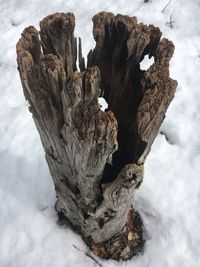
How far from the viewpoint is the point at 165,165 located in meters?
3.12

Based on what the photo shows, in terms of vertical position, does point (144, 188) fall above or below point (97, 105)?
below

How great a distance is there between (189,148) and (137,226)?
79 centimetres

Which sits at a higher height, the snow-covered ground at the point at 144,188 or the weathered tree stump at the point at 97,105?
the weathered tree stump at the point at 97,105

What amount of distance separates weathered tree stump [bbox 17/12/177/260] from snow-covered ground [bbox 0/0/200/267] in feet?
0.96

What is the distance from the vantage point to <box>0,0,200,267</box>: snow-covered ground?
2.76 m

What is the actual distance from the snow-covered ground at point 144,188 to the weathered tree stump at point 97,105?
29 centimetres

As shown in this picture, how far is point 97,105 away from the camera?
181 centimetres

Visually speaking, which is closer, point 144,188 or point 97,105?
point 97,105

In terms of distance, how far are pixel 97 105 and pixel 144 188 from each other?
1352 millimetres

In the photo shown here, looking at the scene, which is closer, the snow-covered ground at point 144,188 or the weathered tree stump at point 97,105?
the weathered tree stump at point 97,105

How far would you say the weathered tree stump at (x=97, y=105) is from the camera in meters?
1.80

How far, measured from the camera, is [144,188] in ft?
9.80

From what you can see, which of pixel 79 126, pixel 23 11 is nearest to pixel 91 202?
pixel 79 126

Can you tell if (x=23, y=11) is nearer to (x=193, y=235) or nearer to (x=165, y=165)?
(x=165, y=165)
